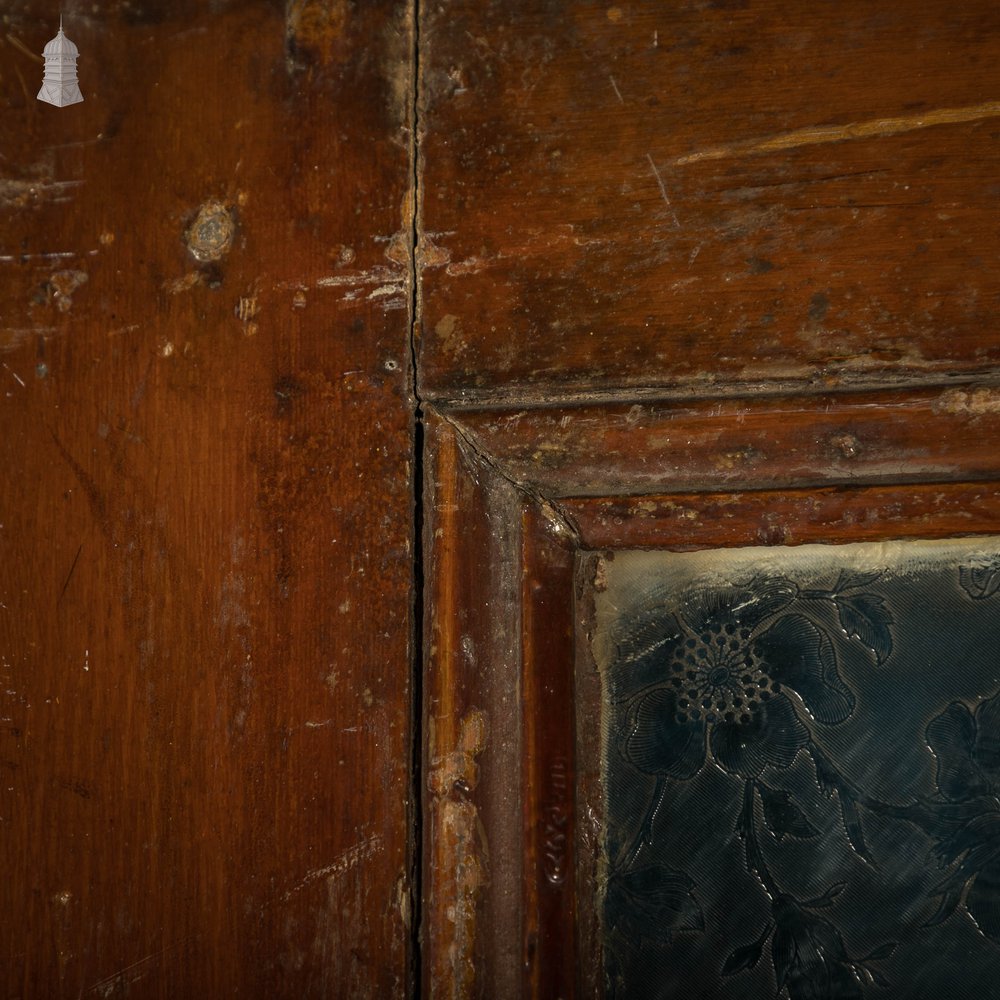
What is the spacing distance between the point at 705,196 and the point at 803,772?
1.81 ft

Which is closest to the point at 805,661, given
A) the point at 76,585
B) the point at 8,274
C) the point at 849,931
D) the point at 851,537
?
the point at 851,537

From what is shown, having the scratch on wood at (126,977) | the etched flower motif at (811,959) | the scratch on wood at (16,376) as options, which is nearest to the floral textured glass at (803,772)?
the etched flower motif at (811,959)

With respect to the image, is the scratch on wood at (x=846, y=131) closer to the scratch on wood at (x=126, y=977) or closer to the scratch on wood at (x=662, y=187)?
the scratch on wood at (x=662, y=187)

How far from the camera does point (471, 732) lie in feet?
2.71

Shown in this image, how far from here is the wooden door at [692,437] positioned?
0.79 m

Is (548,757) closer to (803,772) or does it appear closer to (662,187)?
(803,772)

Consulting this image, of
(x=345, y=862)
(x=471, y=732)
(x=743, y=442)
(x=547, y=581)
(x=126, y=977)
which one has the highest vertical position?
(x=743, y=442)

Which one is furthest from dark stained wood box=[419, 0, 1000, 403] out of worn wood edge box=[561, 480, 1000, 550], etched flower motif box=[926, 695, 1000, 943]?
etched flower motif box=[926, 695, 1000, 943]

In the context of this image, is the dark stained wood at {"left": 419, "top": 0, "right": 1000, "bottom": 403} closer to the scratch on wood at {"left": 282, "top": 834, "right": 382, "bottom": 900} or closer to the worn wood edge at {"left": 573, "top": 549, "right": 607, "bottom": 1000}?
the worn wood edge at {"left": 573, "top": 549, "right": 607, "bottom": 1000}

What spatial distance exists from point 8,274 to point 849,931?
3.49ft

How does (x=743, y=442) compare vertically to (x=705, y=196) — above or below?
below

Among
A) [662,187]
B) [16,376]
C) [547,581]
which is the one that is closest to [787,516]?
[547,581]

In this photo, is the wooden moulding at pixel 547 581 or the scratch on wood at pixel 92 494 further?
the scratch on wood at pixel 92 494

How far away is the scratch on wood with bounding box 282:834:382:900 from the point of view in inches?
32.5
